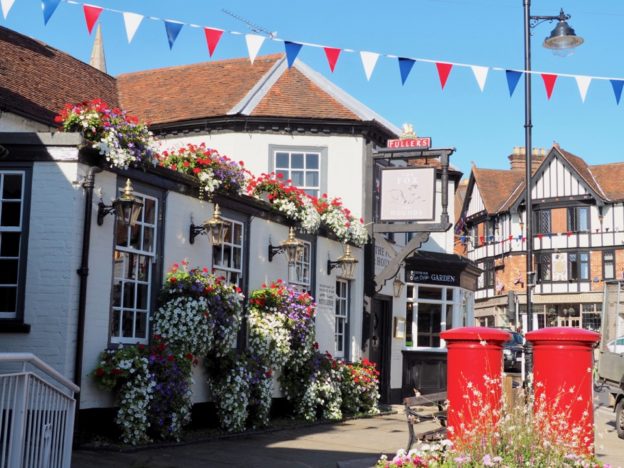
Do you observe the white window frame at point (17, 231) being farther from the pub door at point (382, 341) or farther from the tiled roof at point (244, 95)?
the pub door at point (382, 341)

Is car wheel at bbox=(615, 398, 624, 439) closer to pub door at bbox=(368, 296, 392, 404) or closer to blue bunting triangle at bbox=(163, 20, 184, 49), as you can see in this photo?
pub door at bbox=(368, 296, 392, 404)

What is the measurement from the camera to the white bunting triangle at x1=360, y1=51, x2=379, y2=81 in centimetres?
1177

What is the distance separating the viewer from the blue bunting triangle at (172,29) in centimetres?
1086

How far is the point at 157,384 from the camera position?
36.0ft

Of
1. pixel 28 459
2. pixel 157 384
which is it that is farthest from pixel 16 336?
pixel 28 459

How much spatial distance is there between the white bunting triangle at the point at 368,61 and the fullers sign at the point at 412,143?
252 inches

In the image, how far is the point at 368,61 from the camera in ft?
38.7

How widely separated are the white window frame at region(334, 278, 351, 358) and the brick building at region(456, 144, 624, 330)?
99.8 ft

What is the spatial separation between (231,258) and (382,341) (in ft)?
24.4

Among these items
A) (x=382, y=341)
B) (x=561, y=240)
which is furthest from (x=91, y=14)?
(x=561, y=240)

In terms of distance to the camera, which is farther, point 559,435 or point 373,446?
point 373,446

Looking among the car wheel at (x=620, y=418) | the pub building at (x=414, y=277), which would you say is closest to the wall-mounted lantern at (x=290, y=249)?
the pub building at (x=414, y=277)

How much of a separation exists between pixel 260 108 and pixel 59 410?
12593 mm

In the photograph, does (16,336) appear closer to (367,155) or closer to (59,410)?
(59,410)
